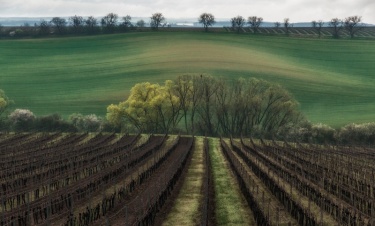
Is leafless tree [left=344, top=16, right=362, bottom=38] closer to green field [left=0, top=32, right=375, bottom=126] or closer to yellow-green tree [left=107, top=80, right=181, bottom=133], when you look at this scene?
green field [left=0, top=32, right=375, bottom=126]

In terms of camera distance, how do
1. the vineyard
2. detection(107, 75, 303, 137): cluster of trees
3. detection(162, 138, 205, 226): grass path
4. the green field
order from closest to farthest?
the vineyard, detection(162, 138, 205, 226): grass path, detection(107, 75, 303, 137): cluster of trees, the green field

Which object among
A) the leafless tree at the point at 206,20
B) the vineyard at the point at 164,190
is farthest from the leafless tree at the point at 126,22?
the vineyard at the point at 164,190

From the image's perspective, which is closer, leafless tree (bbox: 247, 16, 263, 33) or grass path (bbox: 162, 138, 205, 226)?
grass path (bbox: 162, 138, 205, 226)

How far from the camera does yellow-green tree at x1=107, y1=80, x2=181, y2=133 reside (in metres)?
79.9

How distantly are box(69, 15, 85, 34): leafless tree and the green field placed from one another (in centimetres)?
718

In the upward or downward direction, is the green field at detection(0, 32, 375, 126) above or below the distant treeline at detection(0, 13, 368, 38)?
below

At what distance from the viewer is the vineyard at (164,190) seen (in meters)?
23.0

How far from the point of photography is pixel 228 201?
27828 mm

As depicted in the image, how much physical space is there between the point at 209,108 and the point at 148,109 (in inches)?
426

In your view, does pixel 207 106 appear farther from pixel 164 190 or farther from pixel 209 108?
pixel 164 190

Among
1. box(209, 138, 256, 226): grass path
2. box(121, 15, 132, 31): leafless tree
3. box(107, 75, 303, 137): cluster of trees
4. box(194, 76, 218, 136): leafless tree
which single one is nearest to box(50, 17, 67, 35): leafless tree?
box(121, 15, 132, 31): leafless tree

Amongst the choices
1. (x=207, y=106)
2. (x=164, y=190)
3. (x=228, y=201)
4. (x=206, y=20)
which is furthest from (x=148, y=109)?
(x=206, y=20)

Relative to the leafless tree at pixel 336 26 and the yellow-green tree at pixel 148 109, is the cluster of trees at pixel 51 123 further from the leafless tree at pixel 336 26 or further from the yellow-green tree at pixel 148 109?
the leafless tree at pixel 336 26

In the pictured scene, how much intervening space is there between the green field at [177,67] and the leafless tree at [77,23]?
23.6 ft
